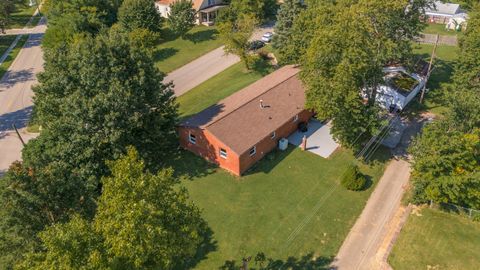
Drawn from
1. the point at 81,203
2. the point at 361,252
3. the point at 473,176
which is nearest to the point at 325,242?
the point at 361,252

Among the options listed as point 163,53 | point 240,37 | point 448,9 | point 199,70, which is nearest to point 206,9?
point 163,53

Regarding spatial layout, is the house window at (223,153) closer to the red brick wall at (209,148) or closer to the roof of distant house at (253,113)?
the red brick wall at (209,148)

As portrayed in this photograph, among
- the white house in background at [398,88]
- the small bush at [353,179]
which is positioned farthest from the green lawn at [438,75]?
the small bush at [353,179]

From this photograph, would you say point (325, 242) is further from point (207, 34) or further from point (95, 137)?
point (207, 34)

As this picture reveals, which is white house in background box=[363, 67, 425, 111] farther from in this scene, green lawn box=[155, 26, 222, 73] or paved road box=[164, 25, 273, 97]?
green lawn box=[155, 26, 222, 73]

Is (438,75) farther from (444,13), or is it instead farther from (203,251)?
(203,251)

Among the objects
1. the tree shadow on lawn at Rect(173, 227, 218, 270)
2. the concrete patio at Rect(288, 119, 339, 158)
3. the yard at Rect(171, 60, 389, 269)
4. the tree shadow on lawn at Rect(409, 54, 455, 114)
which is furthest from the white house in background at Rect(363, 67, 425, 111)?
the tree shadow on lawn at Rect(173, 227, 218, 270)

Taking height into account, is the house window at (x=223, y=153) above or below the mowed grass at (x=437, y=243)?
above
